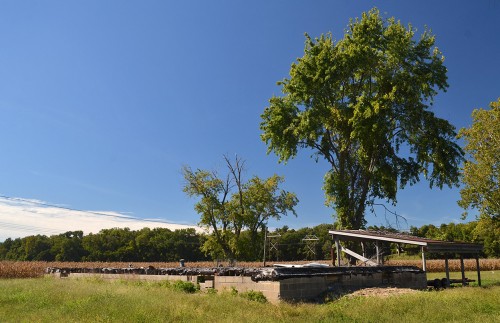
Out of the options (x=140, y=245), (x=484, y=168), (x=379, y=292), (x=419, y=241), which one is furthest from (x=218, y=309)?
(x=140, y=245)

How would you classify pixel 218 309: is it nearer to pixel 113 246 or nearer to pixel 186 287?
pixel 186 287

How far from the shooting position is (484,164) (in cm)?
4084

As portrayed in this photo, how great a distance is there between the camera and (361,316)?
12.8 m

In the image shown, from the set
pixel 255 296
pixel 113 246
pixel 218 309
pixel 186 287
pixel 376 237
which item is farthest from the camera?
pixel 113 246

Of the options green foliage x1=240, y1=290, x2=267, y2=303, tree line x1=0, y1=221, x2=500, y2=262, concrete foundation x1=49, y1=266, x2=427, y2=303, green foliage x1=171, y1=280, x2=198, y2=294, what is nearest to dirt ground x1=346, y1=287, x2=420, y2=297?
concrete foundation x1=49, y1=266, x2=427, y2=303

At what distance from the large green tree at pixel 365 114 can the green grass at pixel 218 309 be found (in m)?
19.4

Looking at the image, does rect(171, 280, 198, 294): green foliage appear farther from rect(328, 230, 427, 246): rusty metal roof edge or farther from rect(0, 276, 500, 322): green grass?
rect(328, 230, 427, 246): rusty metal roof edge

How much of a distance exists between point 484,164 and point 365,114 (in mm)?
16555

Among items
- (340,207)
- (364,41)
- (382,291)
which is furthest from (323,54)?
(382,291)

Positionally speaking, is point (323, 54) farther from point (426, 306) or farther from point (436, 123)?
point (426, 306)

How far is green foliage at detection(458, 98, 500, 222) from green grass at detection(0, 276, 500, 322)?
92.8 ft

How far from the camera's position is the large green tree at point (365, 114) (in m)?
34.1

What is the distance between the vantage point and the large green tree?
112ft

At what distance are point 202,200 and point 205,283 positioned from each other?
35.7 metres
